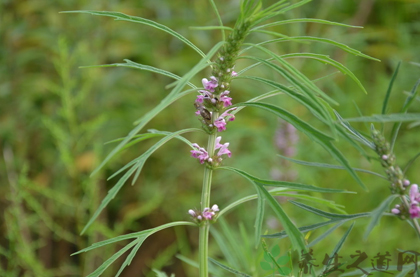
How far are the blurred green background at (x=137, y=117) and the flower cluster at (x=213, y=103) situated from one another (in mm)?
789

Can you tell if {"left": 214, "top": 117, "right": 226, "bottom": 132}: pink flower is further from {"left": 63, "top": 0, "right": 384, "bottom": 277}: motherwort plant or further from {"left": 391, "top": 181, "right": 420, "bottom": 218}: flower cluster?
{"left": 391, "top": 181, "right": 420, "bottom": 218}: flower cluster

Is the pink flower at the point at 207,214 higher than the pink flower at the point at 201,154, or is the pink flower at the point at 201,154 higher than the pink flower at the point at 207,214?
the pink flower at the point at 201,154

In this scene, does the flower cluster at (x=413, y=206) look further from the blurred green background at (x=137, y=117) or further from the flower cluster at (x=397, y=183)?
the blurred green background at (x=137, y=117)

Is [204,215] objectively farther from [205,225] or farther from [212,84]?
[212,84]

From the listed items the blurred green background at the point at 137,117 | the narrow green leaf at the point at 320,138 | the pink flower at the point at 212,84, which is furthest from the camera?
the blurred green background at the point at 137,117

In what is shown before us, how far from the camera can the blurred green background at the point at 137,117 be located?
4.24 feet

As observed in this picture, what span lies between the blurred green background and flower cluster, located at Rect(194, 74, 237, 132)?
79 centimetres

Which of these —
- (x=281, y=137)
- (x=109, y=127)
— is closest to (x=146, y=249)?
(x=109, y=127)

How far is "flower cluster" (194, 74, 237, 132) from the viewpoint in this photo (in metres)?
0.41

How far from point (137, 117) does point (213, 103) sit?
110 cm

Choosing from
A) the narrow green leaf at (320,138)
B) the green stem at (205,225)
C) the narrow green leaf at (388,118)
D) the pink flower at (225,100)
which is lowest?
the green stem at (205,225)

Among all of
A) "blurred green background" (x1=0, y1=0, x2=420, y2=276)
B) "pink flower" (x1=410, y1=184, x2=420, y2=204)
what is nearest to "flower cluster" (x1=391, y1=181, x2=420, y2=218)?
"pink flower" (x1=410, y1=184, x2=420, y2=204)

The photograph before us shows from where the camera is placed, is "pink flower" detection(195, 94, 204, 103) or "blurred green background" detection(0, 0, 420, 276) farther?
"blurred green background" detection(0, 0, 420, 276)

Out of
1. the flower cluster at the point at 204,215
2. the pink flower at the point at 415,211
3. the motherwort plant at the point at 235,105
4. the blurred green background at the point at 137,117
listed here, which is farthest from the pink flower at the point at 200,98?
the blurred green background at the point at 137,117
